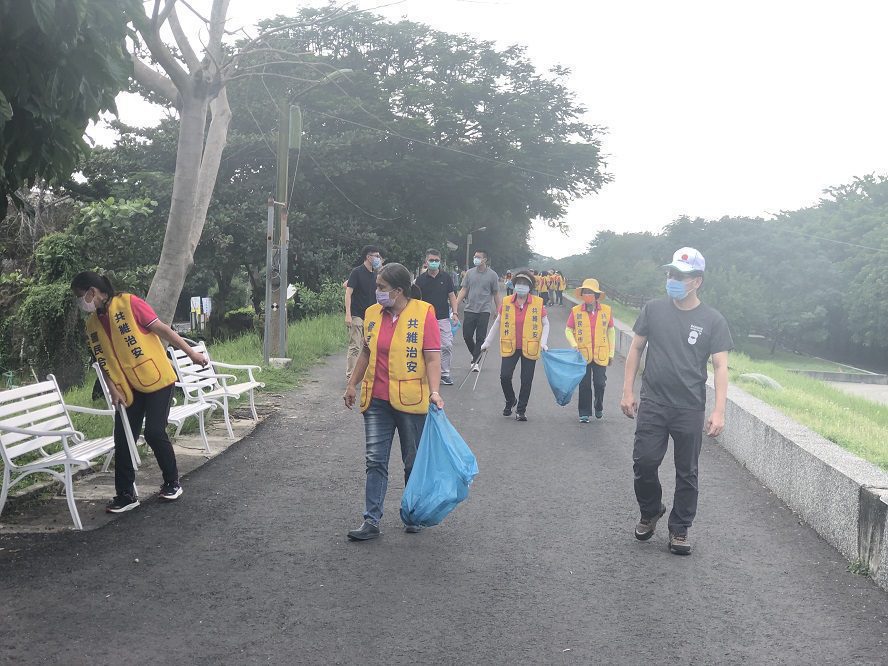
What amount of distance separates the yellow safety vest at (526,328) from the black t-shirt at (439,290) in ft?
6.34

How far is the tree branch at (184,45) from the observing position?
35.2ft

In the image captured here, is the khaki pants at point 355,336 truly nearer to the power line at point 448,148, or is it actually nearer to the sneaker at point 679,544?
the sneaker at point 679,544

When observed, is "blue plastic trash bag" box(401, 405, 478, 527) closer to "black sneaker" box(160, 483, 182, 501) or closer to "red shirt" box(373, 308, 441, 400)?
"red shirt" box(373, 308, 441, 400)

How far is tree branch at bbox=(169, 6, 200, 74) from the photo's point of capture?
10727mm

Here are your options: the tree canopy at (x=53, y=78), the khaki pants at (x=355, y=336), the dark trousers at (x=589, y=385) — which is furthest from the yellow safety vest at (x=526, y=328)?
the tree canopy at (x=53, y=78)

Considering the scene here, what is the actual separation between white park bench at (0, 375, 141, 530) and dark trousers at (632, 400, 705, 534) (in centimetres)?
337

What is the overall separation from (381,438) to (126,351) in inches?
A: 73.5

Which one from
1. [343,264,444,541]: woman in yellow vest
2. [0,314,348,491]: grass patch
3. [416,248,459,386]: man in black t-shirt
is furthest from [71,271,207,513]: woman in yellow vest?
[416,248,459,386]: man in black t-shirt

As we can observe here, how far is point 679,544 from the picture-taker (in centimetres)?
562

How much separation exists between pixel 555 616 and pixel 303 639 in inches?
47.3

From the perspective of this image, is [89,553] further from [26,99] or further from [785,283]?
[785,283]

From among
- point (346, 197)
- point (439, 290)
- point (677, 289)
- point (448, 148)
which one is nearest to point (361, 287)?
point (439, 290)

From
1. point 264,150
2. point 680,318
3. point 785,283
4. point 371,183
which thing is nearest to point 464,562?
point 680,318

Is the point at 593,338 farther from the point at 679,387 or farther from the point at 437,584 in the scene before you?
the point at 437,584
